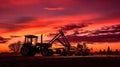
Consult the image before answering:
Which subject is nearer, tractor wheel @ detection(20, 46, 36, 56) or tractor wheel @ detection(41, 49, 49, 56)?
tractor wheel @ detection(20, 46, 36, 56)

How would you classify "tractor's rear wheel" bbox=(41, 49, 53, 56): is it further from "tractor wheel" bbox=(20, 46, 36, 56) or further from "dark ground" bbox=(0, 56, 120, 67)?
"dark ground" bbox=(0, 56, 120, 67)

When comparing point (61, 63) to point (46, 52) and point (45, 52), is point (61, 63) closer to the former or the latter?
point (46, 52)

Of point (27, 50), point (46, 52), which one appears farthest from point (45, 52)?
point (27, 50)

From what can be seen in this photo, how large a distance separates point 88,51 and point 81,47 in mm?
1647

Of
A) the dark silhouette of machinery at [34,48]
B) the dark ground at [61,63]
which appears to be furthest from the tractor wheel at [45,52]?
the dark ground at [61,63]

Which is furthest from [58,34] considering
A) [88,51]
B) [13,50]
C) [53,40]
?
[13,50]

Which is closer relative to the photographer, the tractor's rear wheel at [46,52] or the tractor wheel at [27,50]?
the tractor wheel at [27,50]

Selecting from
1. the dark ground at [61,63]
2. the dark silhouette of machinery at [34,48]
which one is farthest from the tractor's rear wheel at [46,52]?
the dark ground at [61,63]

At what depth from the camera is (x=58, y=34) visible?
190ft

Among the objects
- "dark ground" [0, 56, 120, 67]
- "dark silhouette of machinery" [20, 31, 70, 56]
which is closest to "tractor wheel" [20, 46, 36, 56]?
"dark silhouette of machinery" [20, 31, 70, 56]

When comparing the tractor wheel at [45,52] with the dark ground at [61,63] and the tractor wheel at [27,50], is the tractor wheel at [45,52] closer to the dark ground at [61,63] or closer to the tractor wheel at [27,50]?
the tractor wheel at [27,50]

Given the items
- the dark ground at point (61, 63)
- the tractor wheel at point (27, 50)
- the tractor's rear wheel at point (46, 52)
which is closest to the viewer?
the dark ground at point (61, 63)

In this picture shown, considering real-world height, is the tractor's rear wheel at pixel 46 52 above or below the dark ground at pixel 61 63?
above

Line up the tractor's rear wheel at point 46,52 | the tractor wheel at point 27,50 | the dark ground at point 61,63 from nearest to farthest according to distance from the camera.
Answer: the dark ground at point 61,63
the tractor wheel at point 27,50
the tractor's rear wheel at point 46,52
